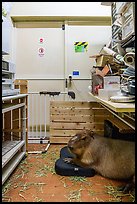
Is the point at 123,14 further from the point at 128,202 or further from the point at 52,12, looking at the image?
the point at 52,12

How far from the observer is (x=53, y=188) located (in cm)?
209

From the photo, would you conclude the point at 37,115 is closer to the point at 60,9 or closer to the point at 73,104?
the point at 73,104

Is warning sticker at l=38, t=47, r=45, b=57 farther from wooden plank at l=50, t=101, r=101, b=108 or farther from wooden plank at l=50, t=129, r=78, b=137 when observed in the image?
wooden plank at l=50, t=129, r=78, b=137

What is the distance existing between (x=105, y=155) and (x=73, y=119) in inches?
55.5

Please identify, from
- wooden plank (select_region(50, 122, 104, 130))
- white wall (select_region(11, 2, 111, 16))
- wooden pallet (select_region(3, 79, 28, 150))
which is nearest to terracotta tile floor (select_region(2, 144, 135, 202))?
wooden pallet (select_region(3, 79, 28, 150))

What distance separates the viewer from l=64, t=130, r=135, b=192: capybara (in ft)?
7.01

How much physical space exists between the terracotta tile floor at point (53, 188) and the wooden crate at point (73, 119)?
3.33 feet

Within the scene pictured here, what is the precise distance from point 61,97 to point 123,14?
217 cm

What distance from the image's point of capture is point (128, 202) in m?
1.80

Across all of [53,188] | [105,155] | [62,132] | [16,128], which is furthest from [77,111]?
[53,188]

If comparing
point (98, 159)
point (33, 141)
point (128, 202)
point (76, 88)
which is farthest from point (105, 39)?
point (128, 202)

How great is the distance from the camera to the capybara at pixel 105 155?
2.14 m

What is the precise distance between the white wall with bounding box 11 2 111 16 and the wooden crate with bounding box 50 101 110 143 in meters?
1.60

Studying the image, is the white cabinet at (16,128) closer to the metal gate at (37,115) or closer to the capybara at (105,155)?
the capybara at (105,155)
